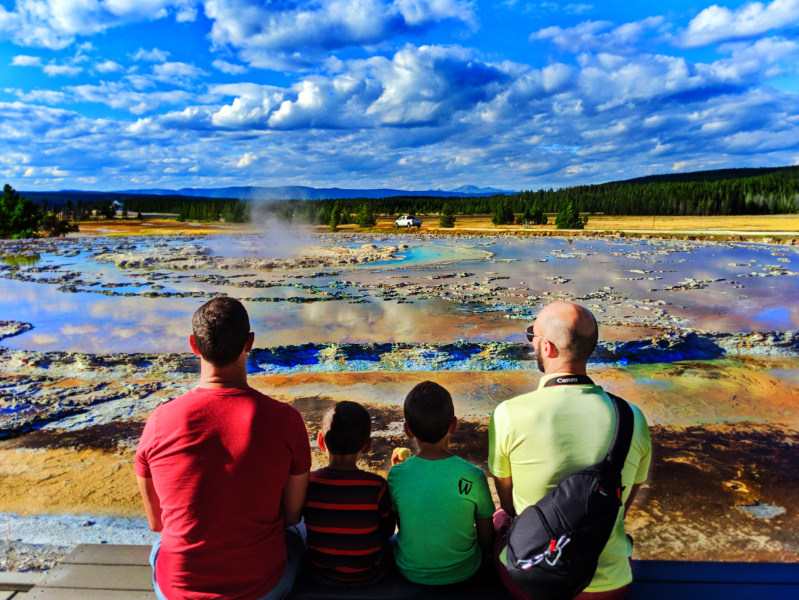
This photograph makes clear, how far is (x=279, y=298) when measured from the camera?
13820 mm

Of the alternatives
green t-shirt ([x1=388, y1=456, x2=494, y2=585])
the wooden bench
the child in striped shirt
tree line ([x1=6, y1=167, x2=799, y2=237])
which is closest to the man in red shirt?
the child in striped shirt

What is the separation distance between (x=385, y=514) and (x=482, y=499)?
40 centimetres

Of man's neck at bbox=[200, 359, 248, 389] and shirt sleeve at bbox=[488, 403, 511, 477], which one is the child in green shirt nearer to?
shirt sleeve at bbox=[488, 403, 511, 477]

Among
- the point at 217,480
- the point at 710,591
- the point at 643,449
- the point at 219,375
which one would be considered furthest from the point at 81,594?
the point at 710,591

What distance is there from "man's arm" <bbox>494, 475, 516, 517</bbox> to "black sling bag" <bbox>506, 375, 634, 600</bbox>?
7.8 inches

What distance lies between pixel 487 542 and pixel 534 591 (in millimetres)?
373

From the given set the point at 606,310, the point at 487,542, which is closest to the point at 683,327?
the point at 606,310

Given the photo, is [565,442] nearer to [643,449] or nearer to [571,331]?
[643,449]

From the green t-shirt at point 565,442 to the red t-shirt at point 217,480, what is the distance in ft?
2.69

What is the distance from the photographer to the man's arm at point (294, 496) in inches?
82.8

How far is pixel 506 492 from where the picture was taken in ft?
7.14

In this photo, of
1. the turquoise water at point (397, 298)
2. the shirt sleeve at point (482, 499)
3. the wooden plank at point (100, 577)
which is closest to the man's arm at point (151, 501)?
the wooden plank at point (100, 577)

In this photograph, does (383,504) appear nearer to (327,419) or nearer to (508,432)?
(327,419)

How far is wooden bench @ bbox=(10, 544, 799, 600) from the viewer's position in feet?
7.05
